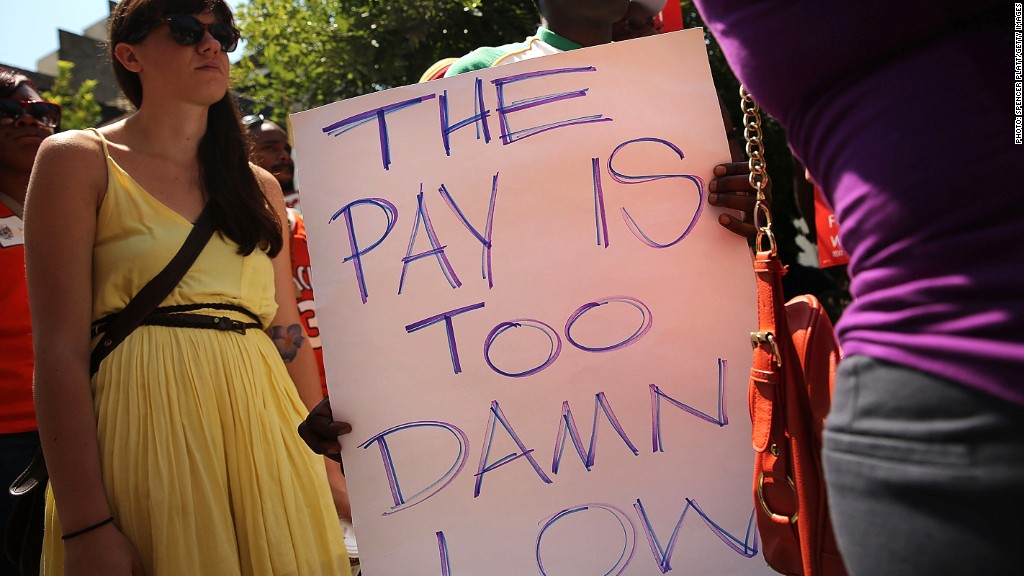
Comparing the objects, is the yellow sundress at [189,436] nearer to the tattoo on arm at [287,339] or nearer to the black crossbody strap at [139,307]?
the black crossbody strap at [139,307]

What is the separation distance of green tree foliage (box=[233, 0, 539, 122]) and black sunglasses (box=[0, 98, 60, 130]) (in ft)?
9.45

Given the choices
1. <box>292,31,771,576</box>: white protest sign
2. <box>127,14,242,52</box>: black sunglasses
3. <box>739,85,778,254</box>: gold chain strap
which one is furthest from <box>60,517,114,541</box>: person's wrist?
<box>739,85,778,254</box>: gold chain strap

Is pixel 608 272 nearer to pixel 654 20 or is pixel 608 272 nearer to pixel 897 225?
pixel 897 225

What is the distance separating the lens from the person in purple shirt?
2.69 ft

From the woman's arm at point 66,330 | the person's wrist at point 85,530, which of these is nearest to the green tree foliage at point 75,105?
the woman's arm at point 66,330

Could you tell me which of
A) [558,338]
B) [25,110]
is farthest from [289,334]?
[25,110]

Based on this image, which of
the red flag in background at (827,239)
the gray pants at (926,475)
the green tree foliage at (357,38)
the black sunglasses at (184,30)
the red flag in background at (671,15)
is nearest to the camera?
the gray pants at (926,475)

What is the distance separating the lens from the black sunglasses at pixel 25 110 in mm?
3260

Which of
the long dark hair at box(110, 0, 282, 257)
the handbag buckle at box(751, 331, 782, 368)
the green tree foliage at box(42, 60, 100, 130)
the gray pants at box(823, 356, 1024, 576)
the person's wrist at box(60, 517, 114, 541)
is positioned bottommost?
the person's wrist at box(60, 517, 114, 541)

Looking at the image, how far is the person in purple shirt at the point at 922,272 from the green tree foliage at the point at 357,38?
4.88 metres

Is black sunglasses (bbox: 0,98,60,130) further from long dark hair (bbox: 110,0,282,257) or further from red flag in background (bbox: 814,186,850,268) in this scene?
red flag in background (bbox: 814,186,850,268)

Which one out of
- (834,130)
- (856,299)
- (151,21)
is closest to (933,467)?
→ (856,299)

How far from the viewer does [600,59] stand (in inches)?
72.8

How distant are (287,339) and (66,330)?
570 millimetres
